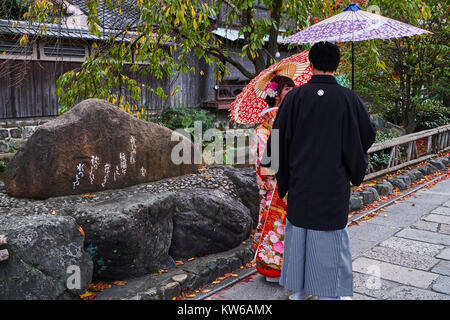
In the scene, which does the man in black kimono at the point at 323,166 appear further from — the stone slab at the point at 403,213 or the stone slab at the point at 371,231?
the stone slab at the point at 403,213

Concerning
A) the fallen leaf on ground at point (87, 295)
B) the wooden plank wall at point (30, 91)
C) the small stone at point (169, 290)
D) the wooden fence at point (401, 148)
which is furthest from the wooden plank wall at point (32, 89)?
the fallen leaf on ground at point (87, 295)

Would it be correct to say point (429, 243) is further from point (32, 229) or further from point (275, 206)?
point (32, 229)

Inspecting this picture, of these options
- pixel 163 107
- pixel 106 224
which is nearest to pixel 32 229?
pixel 106 224

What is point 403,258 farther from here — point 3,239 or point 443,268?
point 3,239

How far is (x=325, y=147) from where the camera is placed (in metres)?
3.14

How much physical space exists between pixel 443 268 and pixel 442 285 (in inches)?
20.0

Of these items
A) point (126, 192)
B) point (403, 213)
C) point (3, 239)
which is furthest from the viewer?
point (403, 213)

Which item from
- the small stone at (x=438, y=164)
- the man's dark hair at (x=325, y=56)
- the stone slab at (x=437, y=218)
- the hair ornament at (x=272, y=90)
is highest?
the man's dark hair at (x=325, y=56)

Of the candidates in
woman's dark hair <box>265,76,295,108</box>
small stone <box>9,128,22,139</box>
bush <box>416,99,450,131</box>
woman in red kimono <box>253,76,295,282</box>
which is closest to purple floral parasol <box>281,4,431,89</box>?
woman's dark hair <box>265,76,295,108</box>

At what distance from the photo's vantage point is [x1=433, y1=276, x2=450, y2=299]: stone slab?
4246 mm

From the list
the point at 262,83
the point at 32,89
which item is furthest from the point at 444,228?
the point at 32,89

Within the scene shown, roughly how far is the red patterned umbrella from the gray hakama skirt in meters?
1.80

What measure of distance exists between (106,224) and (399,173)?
24.7 ft

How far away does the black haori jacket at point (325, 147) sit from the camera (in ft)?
10.3
